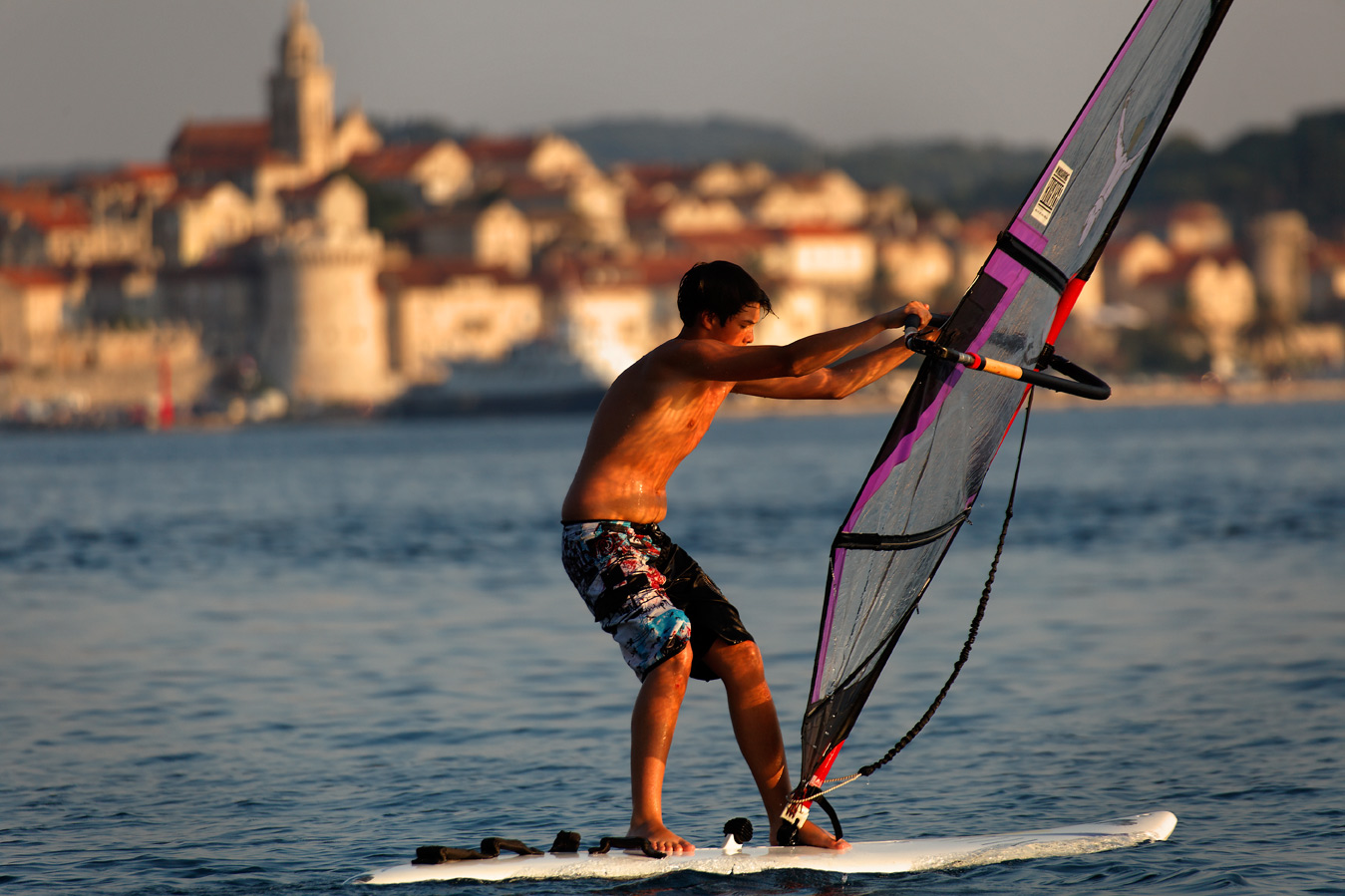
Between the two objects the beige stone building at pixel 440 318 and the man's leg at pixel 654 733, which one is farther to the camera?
the beige stone building at pixel 440 318

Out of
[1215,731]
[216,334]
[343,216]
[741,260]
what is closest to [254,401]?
[216,334]

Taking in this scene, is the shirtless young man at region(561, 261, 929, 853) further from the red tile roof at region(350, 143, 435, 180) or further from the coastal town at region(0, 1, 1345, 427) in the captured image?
the red tile roof at region(350, 143, 435, 180)

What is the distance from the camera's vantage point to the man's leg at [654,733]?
5.36 metres

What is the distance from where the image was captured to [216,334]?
10356cm

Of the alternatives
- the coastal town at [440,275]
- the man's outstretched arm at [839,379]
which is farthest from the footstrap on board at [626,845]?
the coastal town at [440,275]

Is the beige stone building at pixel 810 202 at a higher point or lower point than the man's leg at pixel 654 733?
higher

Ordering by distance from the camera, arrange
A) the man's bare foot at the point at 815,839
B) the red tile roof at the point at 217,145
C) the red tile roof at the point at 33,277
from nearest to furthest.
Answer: the man's bare foot at the point at 815,839 < the red tile roof at the point at 33,277 < the red tile roof at the point at 217,145

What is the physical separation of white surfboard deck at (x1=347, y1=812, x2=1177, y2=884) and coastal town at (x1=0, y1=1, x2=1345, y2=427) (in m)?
88.8

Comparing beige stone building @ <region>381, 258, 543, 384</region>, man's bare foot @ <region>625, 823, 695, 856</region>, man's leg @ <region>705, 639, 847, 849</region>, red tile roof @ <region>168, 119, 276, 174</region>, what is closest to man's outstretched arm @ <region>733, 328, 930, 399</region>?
man's leg @ <region>705, 639, 847, 849</region>

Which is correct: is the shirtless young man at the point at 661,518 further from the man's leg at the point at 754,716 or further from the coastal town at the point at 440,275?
the coastal town at the point at 440,275

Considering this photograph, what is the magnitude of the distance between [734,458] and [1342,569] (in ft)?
133

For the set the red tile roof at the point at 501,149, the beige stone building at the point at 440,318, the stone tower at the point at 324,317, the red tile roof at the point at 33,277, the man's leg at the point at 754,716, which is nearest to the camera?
the man's leg at the point at 754,716

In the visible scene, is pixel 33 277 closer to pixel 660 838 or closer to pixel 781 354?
pixel 660 838

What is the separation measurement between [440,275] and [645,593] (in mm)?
99103
